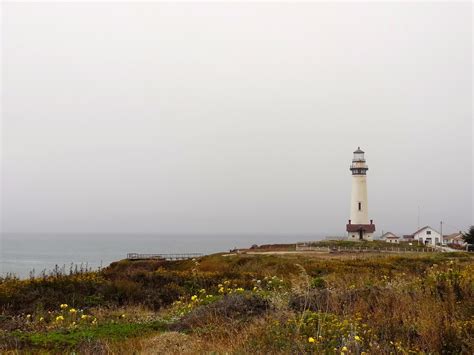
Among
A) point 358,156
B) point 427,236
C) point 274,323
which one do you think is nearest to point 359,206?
point 358,156

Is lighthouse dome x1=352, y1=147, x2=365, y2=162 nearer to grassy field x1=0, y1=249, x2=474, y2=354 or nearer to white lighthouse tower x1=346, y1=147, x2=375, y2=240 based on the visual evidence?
white lighthouse tower x1=346, y1=147, x2=375, y2=240

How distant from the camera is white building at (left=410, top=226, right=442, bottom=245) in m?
76.2

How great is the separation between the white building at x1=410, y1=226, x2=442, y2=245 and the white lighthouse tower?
16.4 m

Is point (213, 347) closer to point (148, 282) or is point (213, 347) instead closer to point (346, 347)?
point (346, 347)

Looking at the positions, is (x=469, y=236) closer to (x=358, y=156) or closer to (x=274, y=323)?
(x=358, y=156)

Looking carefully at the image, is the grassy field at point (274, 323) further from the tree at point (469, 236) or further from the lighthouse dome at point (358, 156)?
the lighthouse dome at point (358, 156)

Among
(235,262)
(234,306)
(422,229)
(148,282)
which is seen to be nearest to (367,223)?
(422,229)

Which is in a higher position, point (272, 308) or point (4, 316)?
point (272, 308)

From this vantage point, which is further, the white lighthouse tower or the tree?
the white lighthouse tower


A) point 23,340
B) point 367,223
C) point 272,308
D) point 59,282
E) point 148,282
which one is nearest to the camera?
point 23,340

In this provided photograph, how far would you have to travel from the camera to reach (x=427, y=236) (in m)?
77.4

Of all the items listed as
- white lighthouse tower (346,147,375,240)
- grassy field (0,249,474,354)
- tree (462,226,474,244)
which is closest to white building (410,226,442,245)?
white lighthouse tower (346,147,375,240)

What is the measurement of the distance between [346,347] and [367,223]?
6222 cm

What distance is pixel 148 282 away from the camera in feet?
49.2
